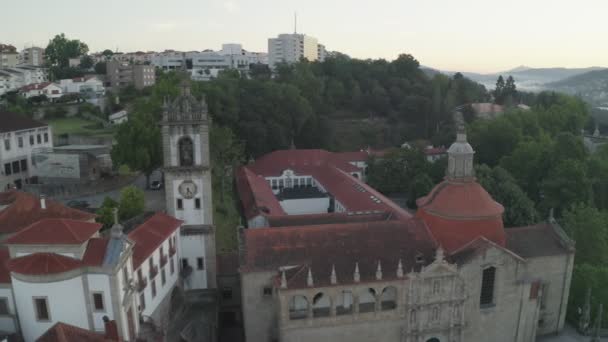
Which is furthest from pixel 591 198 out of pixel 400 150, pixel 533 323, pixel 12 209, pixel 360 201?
pixel 12 209

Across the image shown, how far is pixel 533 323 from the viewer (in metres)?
31.1

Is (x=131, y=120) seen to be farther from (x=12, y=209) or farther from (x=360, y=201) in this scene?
(x=360, y=201)

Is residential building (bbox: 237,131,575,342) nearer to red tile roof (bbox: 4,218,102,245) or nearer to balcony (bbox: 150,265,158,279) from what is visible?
balcony (bbox: 150,265,158,279)

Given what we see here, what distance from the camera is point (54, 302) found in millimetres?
21703

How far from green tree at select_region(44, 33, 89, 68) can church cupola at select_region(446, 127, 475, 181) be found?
12453 cm

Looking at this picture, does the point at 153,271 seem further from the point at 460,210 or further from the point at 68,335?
the point at 460,210

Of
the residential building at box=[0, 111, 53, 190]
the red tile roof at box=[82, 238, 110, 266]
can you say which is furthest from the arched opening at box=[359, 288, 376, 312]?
the residential building at box=[0, 111, 53, 190]

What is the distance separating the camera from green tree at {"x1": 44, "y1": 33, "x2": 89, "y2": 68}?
13025cm

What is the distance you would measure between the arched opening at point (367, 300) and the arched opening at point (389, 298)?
1.75 ft

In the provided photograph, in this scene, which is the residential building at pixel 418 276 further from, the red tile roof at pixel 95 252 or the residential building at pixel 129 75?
the residential building at pixel 129 75

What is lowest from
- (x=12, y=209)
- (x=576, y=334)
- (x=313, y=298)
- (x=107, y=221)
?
(x=576, y=334)

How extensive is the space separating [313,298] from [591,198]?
44.1 metres

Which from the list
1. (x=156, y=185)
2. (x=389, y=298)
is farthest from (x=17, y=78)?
(x=389, y=298)

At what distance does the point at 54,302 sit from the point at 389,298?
1764 cm
